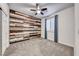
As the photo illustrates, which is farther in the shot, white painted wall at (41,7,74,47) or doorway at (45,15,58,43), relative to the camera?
doorway at (45,15,58,43)

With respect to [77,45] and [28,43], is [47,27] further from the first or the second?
[77,45]

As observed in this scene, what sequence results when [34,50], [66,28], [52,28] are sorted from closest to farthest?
[34,50] < [66,28] < [52,28]

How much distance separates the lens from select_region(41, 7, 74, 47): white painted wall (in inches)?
114

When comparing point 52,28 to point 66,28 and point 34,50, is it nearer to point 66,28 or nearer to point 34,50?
point 66,28

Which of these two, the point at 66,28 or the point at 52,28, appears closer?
the point at 66,28

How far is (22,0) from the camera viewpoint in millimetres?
1576

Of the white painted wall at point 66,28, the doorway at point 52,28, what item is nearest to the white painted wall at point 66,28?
the white painted wall at point 66,28

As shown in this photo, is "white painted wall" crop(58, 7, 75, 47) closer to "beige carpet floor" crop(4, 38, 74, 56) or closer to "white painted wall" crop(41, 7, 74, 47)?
"white painted wall" crop(41, 7, 74, 47)

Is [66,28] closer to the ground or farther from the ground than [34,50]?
farther from the ground

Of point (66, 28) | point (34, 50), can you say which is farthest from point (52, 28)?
point (34, 50)

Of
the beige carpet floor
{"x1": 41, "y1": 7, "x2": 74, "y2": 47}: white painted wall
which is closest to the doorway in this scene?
{"x1": 41, "y1": 7, "x2": 74, "y2": 47}: white painted wall

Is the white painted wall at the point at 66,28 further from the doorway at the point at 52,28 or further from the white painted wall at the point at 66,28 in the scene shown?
the doorway at the point at 52,28

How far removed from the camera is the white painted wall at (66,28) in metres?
2.90

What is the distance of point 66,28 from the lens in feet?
10.4
